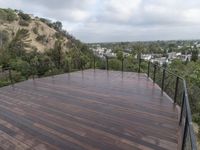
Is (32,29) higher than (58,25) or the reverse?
the reverse

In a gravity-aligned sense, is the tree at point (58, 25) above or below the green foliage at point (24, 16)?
below

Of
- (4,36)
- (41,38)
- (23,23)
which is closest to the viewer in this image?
(4,36)

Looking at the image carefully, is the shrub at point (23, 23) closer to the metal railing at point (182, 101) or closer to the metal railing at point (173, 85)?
the metal railing at point (173, 85)

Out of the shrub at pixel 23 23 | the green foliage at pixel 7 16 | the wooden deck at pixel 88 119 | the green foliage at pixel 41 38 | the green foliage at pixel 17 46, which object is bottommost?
the wooden deck at pixel 88 119

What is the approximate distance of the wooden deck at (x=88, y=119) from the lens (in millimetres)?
2623

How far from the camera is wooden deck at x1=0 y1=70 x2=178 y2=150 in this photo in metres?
2.62

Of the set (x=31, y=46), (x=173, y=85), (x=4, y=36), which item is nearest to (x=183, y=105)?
(x=173, y=85)

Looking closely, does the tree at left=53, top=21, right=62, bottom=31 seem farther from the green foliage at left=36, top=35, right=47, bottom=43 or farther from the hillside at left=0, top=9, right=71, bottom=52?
the green foliage at left=36, top=35, right=47, bottom=43

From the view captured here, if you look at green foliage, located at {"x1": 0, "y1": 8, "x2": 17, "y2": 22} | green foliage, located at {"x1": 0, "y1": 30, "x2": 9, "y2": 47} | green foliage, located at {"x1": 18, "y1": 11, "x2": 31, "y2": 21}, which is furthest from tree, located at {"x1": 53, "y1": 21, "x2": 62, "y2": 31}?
green foliage, located at {"x1": 0, "y1": 30, "x2": 9, "y2": 47}

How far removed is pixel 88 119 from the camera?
339 centimetres

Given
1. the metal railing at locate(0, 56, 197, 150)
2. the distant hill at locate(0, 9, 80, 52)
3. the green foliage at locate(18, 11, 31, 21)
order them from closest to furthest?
the metal railing at locate(0, 56, 197, 150) < the distant hill at locate(0, 9, 80, 52) < the green foliage at locate(18, 11, 31, 21)

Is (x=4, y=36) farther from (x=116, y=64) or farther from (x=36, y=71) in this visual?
(x=116, y=64)

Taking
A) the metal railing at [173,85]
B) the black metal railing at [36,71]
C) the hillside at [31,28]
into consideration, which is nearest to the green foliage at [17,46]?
the hillside at [31,28]

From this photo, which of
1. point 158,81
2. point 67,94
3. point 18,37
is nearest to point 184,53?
point 18,37
